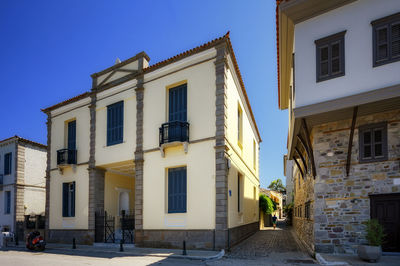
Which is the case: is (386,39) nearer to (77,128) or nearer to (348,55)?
(348,55)

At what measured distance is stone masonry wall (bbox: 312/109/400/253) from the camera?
9.43 m

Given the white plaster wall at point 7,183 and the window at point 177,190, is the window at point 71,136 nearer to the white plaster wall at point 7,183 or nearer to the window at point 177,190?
the white plaster wall at point 7,183

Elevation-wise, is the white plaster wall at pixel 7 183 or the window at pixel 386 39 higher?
the window at pixel 386 39

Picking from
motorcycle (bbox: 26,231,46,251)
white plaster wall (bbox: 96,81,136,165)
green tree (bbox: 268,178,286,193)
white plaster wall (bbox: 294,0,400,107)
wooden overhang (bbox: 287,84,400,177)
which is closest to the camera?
wooden overhang (bbox: 287,84,400,177)

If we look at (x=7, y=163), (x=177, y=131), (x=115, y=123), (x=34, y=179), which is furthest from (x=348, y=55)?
(x=7, y=163)

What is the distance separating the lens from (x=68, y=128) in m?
18.4

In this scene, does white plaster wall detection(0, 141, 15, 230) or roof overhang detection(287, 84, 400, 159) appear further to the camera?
white plaster wall detection(0, 141, 15, 230)

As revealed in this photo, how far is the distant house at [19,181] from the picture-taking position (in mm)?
21484

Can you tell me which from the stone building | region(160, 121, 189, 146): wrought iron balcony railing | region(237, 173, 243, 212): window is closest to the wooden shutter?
region(160, 121, 189, 146): wrought iron balcony railing

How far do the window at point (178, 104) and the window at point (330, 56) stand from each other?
6.05 m

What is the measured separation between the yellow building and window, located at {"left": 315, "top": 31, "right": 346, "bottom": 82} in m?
4.02

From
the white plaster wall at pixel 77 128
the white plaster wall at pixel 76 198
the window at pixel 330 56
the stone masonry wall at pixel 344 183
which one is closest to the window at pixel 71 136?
the white plaster wall at pixel 77 128

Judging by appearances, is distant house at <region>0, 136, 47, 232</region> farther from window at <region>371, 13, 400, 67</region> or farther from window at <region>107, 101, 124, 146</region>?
window at <region>371, 13, 400, 67</region>

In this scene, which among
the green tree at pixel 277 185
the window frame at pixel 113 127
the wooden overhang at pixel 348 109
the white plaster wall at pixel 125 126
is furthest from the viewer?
the green tree at pixel 277 185
